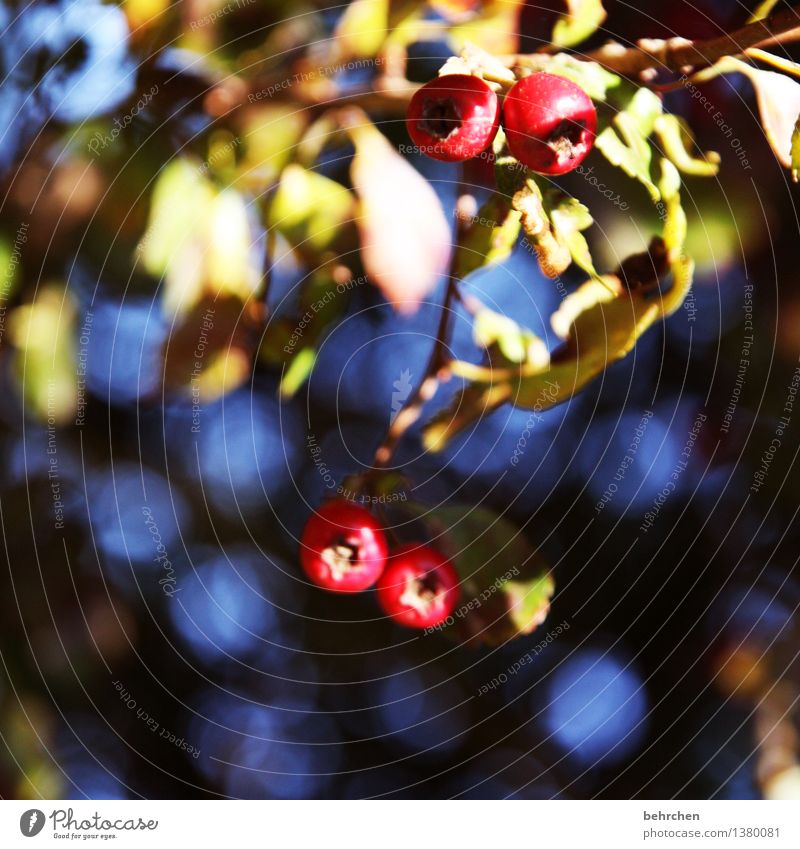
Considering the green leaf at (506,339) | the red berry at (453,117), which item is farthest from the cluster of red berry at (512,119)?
the green leaf at (506,339)

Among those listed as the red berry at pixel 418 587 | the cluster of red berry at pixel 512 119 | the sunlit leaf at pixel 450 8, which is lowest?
the red berry at pixel 418 587

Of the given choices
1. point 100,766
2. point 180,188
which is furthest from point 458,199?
point 100,766

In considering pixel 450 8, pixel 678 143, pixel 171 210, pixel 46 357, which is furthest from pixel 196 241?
pixel 678 143

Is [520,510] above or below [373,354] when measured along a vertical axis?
below

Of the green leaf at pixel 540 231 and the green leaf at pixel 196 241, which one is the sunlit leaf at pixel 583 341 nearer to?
the green leaf at pixel 540 231

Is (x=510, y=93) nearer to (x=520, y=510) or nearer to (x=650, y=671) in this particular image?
(x=520, y=510)
